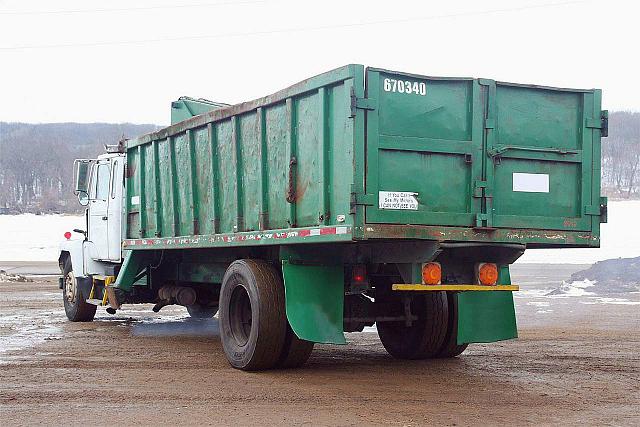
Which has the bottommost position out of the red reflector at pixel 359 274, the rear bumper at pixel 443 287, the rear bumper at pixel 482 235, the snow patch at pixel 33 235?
the snow patch at pixel 33 235

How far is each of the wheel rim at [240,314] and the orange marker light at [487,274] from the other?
249 centimetres

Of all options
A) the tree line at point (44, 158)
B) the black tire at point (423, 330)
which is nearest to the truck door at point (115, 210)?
the black tire at point (423, 330)

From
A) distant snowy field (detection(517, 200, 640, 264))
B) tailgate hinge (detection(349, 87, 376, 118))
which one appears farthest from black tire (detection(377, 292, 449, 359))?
distant snowy field (detection(517, 200, 640, 264))

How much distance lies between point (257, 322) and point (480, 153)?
8.57ft

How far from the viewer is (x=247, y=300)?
910cm

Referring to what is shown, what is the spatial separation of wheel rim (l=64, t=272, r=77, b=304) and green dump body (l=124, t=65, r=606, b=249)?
218 inches

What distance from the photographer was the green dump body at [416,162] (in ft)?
23.7

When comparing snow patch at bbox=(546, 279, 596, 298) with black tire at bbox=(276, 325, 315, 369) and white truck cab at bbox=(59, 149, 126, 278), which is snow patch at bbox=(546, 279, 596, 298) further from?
black tire at bbox=(276, 325, 315, 369)

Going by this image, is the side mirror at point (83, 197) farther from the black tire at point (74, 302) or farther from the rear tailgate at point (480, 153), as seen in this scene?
the rear tailgate at point (480, 153)

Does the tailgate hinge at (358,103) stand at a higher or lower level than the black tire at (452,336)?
higher

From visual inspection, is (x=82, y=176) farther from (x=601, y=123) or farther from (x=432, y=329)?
(x=601, y=123)

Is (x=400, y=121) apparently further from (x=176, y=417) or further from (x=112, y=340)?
(x=112, y=340)

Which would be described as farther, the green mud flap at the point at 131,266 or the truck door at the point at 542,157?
the green mud flap at the point at 131,266

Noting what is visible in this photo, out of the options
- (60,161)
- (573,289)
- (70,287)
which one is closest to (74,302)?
(70,287)
